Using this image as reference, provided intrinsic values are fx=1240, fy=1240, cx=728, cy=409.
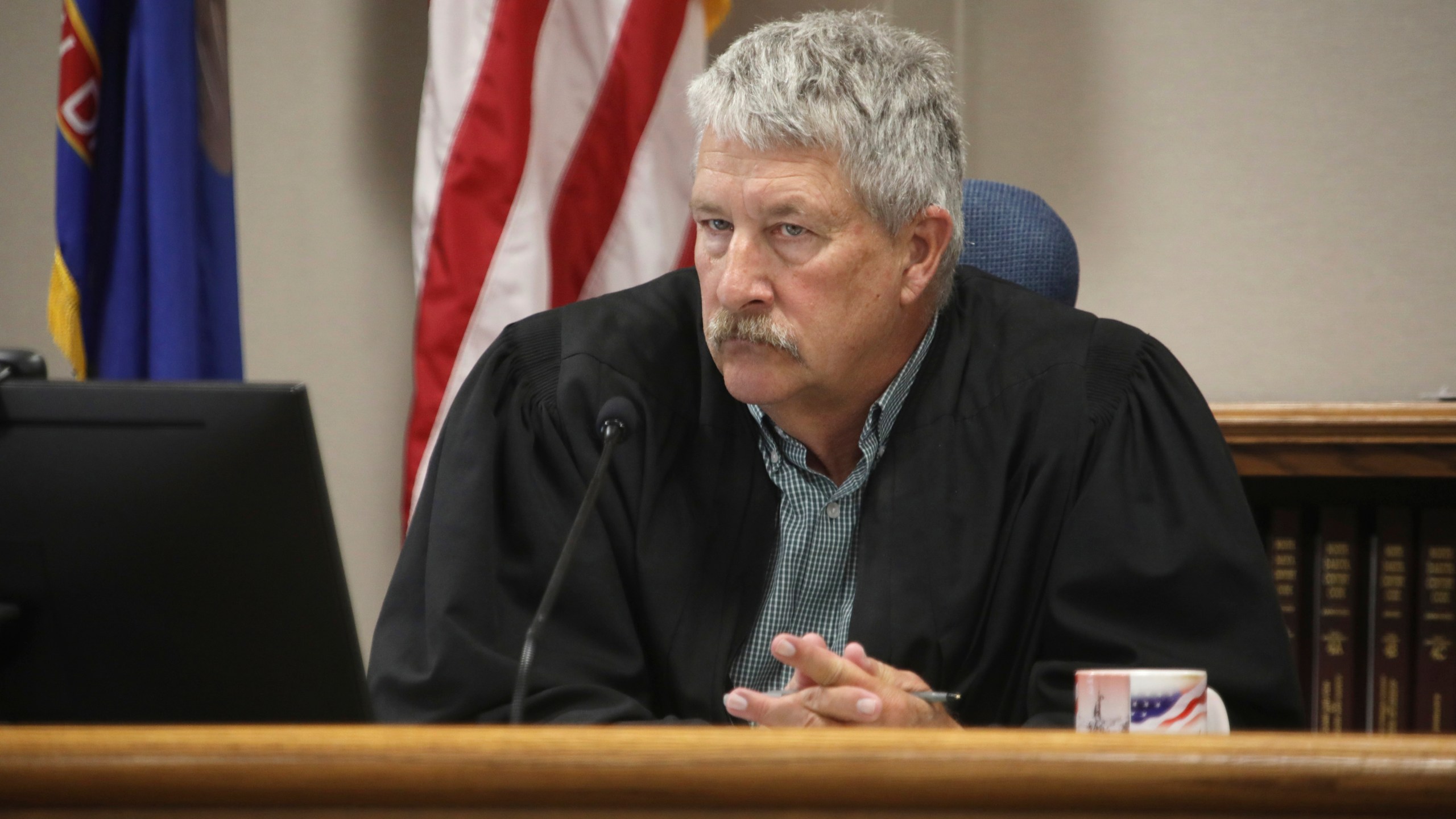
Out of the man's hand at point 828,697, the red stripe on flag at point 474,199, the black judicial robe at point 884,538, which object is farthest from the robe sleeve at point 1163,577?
the red stripe on flag at point 474,199

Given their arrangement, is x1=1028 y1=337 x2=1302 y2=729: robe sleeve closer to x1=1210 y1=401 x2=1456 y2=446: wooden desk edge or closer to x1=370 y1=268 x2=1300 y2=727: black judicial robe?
x1=370 y1=268 x2=1300 y2=727: black judicial robe

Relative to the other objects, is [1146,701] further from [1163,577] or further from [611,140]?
[611,140]

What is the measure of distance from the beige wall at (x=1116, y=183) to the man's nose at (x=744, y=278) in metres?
1.14

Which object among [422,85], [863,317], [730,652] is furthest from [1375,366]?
[422,85]

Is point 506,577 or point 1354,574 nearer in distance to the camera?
point 506,577

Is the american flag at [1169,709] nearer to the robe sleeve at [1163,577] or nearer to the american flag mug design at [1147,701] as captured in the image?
the american flag mug design at [1147,701]

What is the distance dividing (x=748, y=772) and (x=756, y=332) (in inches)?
31.7

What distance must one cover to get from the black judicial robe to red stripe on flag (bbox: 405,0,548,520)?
619mm

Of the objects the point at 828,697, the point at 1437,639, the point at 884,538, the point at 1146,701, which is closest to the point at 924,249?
the point at 884,538

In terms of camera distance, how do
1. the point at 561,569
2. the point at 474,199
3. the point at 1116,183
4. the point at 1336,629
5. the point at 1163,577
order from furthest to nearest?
the point at 1116,183 < the point at 474,199 < the point at 1336,629 < the point at 1163,577 < the point at 561,569

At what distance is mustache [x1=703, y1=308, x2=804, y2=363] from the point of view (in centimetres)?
132

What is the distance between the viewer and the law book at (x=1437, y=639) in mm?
1869

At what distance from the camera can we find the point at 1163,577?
1223mm

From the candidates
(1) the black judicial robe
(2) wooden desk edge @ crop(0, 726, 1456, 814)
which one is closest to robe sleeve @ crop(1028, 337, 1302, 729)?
(1) the black judicial robe
